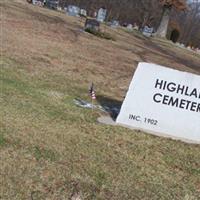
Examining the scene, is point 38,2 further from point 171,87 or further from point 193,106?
point 193,106

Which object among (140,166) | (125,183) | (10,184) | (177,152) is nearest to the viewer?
(10,184)

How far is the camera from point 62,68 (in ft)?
46.2

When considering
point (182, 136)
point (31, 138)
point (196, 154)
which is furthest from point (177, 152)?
point (31, 138)

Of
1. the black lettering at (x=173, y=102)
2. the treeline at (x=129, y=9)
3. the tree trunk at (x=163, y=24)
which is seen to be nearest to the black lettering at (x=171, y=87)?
the black lettering at (x=173, y=102)

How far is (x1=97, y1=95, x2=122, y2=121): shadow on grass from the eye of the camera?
956 cm

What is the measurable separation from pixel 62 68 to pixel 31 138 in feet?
24.4

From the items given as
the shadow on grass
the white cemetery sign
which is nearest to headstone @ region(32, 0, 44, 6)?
the shadow on grass

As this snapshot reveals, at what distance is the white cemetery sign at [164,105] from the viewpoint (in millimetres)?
8672

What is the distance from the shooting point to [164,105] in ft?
28.5

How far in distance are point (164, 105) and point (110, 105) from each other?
198 cm

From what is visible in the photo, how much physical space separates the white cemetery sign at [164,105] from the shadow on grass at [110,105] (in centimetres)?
60

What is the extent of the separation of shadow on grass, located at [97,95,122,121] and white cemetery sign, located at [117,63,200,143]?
60 centimetres

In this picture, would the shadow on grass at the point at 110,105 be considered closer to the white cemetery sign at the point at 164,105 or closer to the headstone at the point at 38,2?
the white cemetery sign at the point at 164,105

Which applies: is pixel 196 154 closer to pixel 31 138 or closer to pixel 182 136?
pixel 182 136
